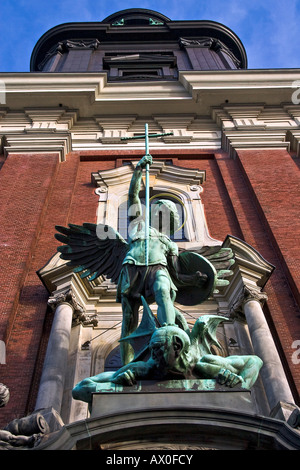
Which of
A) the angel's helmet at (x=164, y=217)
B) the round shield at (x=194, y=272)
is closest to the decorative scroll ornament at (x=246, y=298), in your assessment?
the angel's helmet at (x=164, y=217)

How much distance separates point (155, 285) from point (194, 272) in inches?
28.1

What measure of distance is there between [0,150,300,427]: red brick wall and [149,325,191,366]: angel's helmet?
296 cm

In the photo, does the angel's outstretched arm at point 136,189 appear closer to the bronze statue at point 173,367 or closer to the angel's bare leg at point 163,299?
the angel's bare leg at point 163,299

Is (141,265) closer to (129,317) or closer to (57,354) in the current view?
(129,317)

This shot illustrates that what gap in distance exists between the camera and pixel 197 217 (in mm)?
11641

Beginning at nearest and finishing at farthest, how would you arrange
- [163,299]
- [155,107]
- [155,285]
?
[163,299], [155,285], [155,107]

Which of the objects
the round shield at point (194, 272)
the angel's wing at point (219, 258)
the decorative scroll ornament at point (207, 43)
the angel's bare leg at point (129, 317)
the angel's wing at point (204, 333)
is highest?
the decorative scroll ornament at point (207, 43)

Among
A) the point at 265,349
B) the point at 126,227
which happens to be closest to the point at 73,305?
the point at 265,349

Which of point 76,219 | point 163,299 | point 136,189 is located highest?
point 76,219

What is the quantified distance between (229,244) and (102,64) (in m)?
15.5

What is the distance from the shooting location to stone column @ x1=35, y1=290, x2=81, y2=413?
22.4 feet

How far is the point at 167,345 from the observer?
4.81 metres

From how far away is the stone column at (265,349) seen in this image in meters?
6.75

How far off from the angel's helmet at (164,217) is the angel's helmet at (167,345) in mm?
2178
